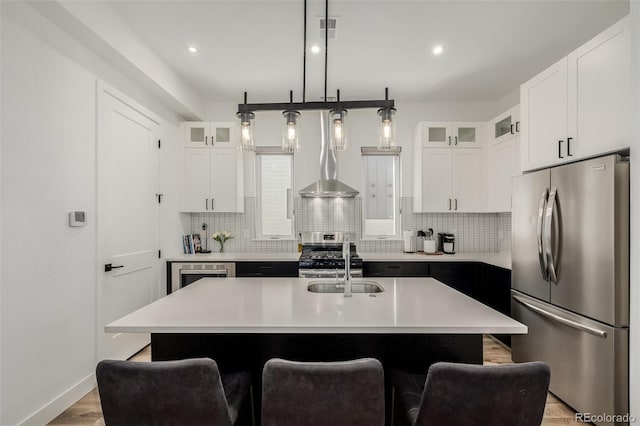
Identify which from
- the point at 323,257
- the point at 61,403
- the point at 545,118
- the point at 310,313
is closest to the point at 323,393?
the point at 310,313

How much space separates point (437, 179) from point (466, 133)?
661 millimetres

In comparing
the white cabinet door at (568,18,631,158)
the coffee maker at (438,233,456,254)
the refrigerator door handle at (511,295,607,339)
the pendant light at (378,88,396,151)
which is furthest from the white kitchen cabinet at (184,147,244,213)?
the white cabinet door at (568,18,631,158)

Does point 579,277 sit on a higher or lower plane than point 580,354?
higher

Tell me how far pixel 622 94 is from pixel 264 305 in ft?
7.64

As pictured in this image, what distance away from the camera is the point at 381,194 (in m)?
4.39

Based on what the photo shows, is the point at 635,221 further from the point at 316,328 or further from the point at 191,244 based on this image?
the point at 191,244

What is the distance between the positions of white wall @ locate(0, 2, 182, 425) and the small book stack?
1577 millimetres

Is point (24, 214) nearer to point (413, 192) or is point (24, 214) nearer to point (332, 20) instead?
point (332, 20)

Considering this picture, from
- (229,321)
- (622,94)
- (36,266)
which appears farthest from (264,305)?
(622,94)

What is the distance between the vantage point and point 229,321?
56.6 inches

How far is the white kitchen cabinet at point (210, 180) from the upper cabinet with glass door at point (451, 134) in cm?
237

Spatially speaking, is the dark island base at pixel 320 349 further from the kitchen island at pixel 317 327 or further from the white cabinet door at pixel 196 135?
the white cabinet door at pixel 196 135

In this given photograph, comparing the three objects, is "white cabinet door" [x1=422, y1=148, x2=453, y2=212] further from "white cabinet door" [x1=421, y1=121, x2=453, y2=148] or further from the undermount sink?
the undermount sink

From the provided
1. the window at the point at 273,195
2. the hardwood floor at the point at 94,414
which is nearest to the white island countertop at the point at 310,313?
the hardwood floor at the point at 94,414
